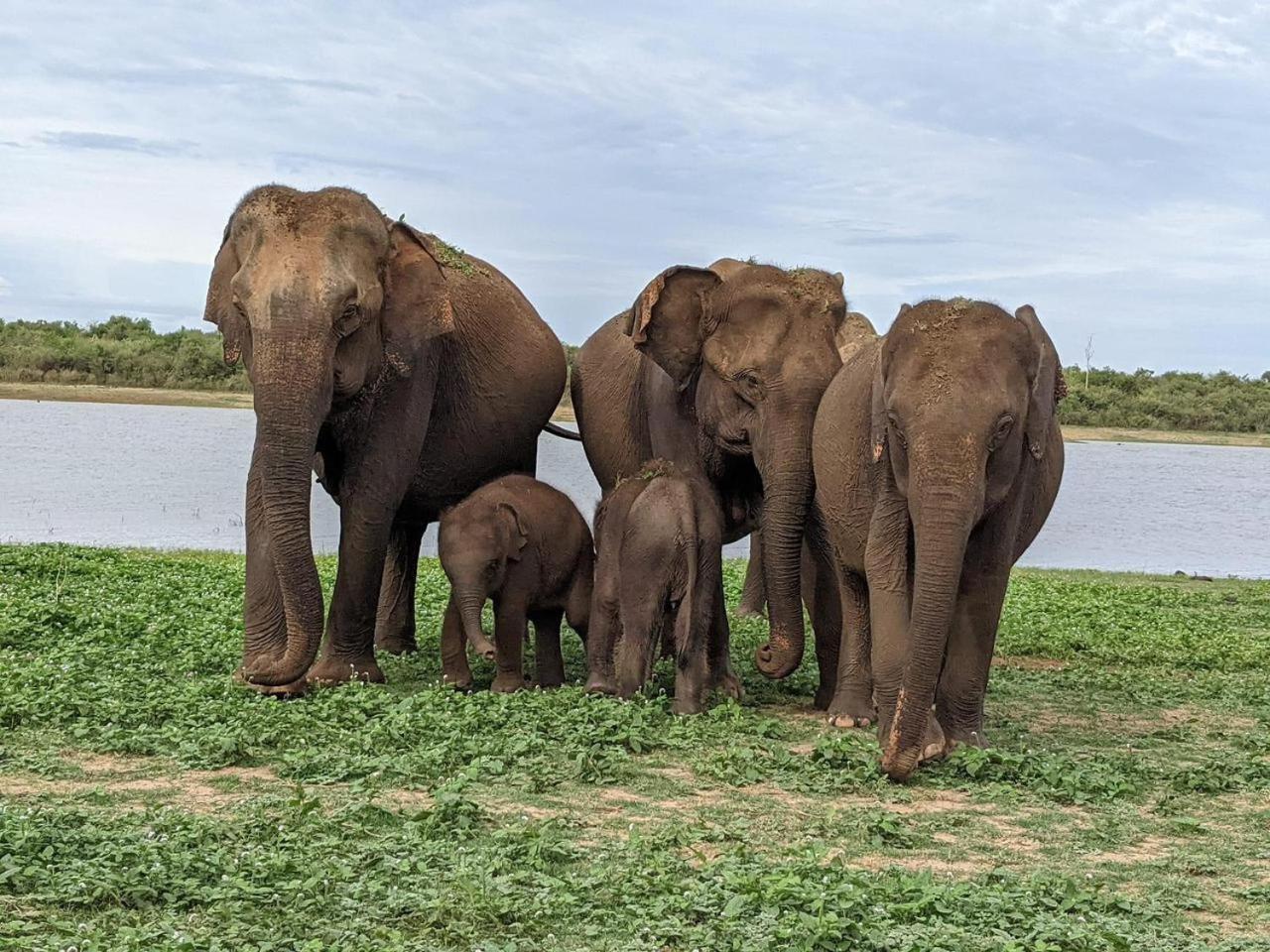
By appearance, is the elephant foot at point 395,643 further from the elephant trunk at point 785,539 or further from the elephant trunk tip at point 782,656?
the elephant trunk tip at point 782,656

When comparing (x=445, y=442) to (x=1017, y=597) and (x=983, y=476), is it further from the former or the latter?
(x=1017, y=597)

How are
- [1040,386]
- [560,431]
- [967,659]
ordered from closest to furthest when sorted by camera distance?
[1040,386] < [967,659] < [560,431]

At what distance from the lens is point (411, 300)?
11.4m

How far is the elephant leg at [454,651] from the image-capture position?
11320 mm

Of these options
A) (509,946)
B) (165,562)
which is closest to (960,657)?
(509,946)

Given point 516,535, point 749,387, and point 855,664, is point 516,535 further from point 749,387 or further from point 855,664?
point 855,664

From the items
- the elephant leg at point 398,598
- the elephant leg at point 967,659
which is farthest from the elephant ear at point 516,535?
the elephant leg at point 967,659

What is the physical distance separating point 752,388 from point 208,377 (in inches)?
2064

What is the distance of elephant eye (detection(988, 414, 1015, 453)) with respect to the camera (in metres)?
8.77

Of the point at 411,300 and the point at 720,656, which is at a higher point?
the point at 411,300

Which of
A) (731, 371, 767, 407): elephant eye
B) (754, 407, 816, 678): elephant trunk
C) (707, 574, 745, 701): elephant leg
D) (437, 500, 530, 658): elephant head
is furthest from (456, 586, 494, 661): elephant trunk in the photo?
(731, 371, 767, 407): elephant eye

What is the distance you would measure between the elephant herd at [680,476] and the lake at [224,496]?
3567 millimetres

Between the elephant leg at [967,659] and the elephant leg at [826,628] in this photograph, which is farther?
the elephant leg at [826,628]

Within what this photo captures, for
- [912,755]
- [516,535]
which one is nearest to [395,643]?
[516,535]
